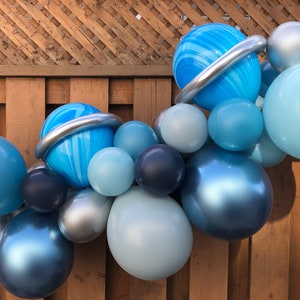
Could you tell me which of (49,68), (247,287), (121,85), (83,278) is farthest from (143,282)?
(49,68)

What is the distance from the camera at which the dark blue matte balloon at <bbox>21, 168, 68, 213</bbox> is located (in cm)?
120

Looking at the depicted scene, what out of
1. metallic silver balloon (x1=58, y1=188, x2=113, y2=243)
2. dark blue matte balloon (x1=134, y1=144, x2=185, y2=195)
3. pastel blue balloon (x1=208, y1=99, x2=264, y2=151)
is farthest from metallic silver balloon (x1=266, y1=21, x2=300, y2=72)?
Result: metallic silver balloon (x1=58, y1=188, x2=113, y2=243)

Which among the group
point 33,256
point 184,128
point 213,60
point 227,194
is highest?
point 213,60

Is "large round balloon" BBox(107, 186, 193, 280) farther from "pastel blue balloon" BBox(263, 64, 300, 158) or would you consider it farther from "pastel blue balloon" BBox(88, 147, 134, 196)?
"pastel blue balloon" BBox(263, 64, 300, 158)

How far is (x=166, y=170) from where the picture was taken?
1131 millimetres

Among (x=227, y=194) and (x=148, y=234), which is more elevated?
(x=227, y=194)

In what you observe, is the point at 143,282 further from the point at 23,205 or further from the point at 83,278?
the point at 23,205

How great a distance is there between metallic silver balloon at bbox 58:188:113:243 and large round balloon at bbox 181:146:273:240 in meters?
0.26

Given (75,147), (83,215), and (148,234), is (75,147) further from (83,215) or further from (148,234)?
(148,234)

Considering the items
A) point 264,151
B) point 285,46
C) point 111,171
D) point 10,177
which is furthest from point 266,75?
point 10,177

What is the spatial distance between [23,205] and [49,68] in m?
0.53

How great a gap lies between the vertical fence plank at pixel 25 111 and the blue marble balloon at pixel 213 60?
619 mm

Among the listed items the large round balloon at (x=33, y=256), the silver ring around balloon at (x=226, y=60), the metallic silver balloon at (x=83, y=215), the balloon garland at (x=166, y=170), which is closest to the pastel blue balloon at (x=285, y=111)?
the balloon garland at (x=166, y=170)

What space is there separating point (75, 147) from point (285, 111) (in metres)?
0.61
